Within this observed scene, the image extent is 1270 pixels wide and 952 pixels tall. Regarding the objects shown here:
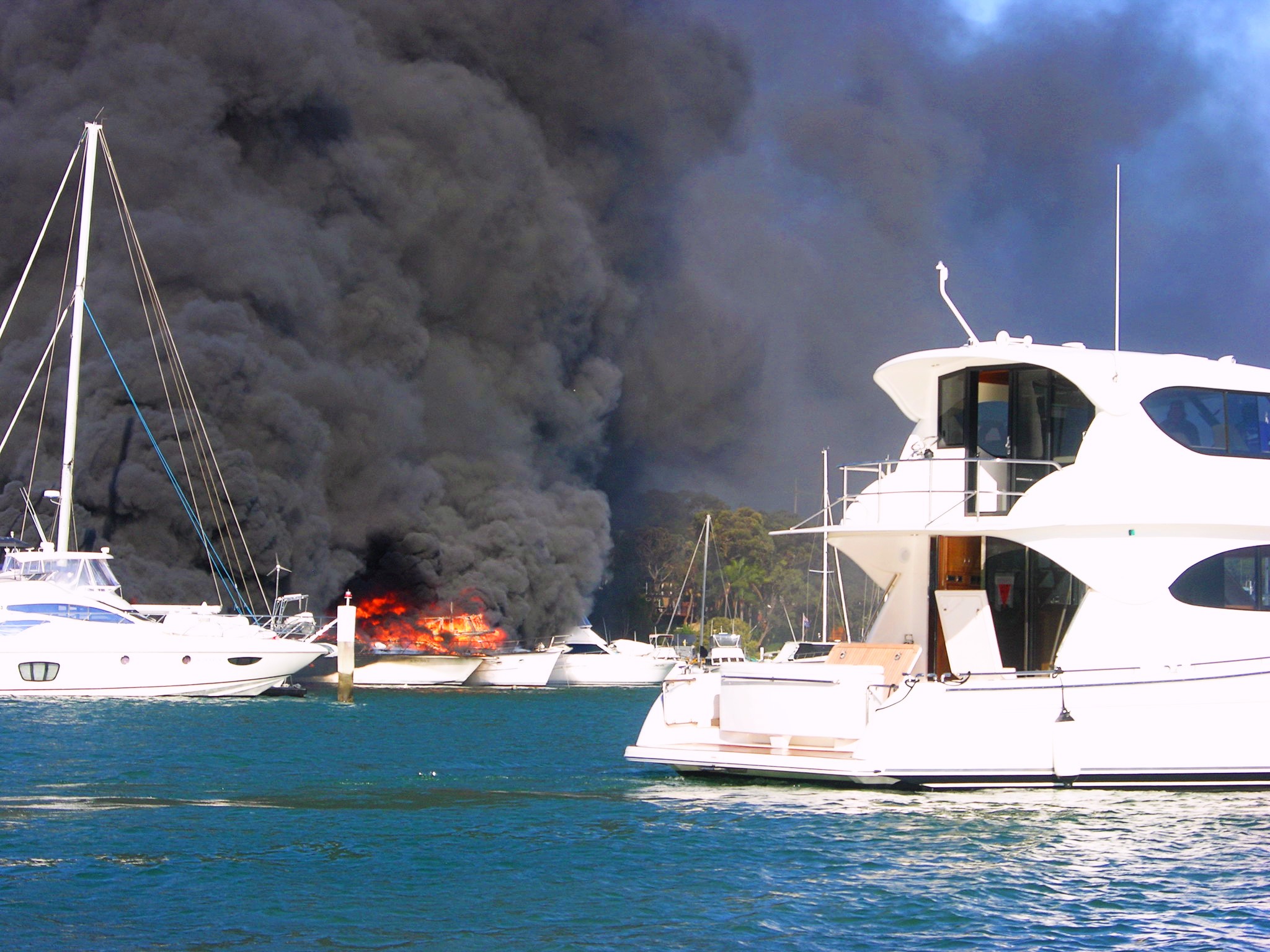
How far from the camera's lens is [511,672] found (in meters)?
65.6

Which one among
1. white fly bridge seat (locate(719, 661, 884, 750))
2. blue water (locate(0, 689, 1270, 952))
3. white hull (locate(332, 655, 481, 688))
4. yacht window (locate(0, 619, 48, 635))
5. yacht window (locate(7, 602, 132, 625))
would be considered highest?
yacht window (locate(7, 602, 132, 625))

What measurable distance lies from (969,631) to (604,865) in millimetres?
6553

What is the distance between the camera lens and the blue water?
1188 cm

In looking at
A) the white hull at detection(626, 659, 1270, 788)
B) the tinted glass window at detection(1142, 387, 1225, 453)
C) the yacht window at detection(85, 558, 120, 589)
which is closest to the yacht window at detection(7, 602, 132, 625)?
the yacht window at detection(85, 558, 120, 589)

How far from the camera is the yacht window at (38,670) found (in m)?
38.8

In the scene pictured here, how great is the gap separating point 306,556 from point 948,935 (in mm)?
57414

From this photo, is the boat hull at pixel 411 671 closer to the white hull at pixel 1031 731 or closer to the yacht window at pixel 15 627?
the yacht window at pixel 15 627

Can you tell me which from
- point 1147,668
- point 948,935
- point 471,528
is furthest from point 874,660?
point 471,528

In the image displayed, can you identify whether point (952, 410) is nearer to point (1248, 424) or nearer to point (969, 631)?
point (969, 631)

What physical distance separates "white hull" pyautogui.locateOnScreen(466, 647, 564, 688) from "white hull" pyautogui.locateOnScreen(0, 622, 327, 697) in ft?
78.3

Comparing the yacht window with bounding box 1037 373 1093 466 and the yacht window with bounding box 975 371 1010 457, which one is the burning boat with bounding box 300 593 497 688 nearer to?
the yacht window with bounding box 975 371 1010 457

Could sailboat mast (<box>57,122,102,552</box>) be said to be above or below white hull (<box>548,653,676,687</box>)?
above

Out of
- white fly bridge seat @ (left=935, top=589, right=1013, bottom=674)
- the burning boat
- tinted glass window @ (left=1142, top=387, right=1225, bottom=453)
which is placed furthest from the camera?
the burning boat

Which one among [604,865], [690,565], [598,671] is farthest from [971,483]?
[690,565]
